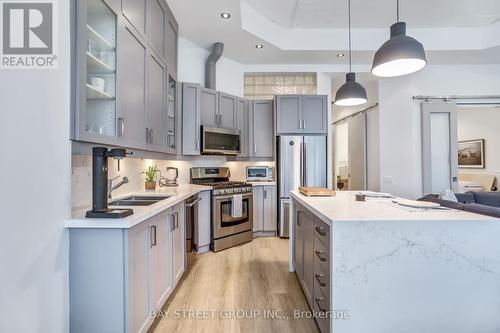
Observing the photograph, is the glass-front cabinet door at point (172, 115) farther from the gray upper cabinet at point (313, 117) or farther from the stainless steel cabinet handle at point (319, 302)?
the stainless steel cabinet handle at point (319, 302)

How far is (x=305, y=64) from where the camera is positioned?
4.71 m

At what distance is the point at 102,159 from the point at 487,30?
5.72 m

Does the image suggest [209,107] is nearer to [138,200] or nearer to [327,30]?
[138,200]

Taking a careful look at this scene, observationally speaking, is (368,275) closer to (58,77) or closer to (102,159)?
(102,159)

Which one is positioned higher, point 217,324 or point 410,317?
point 410,317

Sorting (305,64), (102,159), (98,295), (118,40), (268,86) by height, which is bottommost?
(98,295)

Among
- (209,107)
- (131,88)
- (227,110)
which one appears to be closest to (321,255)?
(131,88)

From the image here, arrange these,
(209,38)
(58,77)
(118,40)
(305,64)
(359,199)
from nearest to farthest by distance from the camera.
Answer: (58,77) < (118,40) < (359,199) < (209,38) < (305,64)

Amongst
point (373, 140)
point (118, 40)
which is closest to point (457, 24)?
point (373, 140)

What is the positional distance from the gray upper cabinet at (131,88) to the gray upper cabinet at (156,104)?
14 cm

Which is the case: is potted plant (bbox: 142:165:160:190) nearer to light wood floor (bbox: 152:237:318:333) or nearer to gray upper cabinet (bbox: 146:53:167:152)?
gray upper cabinet (bbox: 146:53:167:152)

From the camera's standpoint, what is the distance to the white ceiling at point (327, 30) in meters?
3.49

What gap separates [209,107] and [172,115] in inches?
27.1

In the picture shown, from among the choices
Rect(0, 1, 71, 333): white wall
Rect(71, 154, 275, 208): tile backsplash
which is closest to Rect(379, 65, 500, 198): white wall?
Rect(71, 154, 275, 208): tile backsplash
